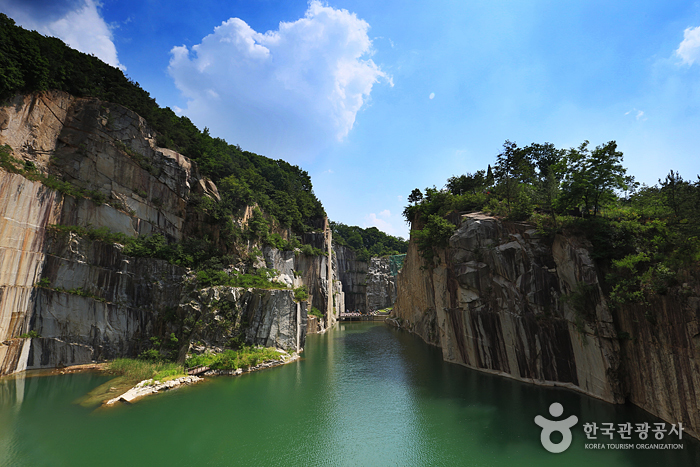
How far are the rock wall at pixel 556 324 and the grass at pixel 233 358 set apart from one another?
43.3 ft

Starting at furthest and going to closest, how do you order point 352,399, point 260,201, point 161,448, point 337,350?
point 260,201 → point 337,350 → point 352,399 → point 161,448

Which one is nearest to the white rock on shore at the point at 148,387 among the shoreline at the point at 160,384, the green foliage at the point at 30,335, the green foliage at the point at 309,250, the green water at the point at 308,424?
the shoreline at the point at 160,384

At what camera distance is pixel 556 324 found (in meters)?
15.8

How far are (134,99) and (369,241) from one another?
56285mm

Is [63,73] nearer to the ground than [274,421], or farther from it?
farther from it

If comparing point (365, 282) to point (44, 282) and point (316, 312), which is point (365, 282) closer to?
point (316, 312)

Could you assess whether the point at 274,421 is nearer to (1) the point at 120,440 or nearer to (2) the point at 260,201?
(1) the point at 120,440

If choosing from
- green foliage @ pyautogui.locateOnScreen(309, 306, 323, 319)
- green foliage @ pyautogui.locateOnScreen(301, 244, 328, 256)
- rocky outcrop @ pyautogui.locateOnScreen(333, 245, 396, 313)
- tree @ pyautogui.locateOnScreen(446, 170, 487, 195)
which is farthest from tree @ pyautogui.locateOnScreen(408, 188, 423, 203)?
rocky outcrop @ pyautogui.locateOnScreen(333, 245, 396, 313)

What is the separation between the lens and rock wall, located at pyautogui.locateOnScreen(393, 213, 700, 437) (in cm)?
1091

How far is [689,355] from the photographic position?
10.2 meters

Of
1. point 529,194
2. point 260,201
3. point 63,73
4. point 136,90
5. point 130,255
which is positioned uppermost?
point 136,90

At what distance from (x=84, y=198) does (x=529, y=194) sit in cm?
3068

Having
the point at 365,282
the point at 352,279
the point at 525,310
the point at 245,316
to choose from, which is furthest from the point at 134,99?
the point at 365,282

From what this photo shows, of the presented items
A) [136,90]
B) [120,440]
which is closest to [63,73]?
[136,90]
